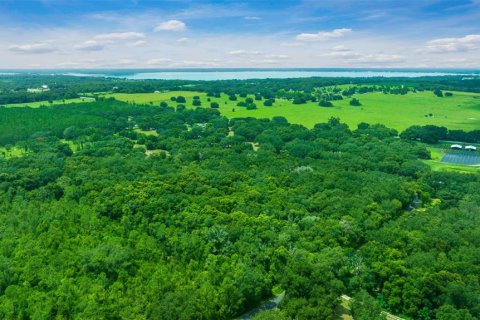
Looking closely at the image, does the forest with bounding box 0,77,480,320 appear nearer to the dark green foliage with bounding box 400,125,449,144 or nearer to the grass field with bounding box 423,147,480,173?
the grass field with bounding box 423,147,480,173

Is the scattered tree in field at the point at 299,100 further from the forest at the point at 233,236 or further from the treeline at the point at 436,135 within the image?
the forest at the point at 233,236

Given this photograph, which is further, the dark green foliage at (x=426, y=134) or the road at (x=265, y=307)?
the dark green foliage at (x=426, y=134)

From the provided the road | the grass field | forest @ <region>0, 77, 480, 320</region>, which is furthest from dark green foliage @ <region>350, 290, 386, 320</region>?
the grass field

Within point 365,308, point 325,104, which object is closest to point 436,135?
point 325,104

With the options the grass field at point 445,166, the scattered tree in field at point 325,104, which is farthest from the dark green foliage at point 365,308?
the scattered tree in field at point 325,104

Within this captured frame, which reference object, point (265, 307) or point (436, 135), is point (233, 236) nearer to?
point (265, 307)

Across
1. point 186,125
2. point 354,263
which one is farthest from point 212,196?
point 186,125

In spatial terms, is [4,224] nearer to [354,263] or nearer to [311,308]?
[311,308]

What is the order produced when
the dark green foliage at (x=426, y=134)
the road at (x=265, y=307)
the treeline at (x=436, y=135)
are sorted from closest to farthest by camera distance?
the road at (x=265, y=307)
the dark green foliage at (x=426, y=134)
the treeline at (x=436, y=135)
